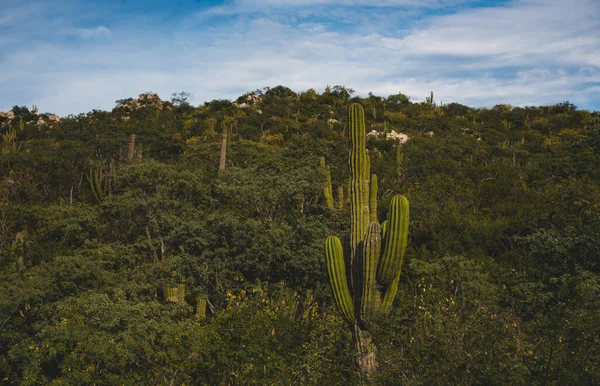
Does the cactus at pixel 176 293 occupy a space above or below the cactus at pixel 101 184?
below

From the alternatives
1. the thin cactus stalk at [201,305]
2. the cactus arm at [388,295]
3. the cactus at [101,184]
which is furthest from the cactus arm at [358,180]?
the cactus at [101,184]

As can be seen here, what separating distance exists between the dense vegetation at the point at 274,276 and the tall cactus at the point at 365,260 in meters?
0.45

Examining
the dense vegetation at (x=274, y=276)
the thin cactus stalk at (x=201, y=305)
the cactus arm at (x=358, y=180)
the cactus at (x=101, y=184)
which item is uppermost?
the cactus arm at (x=358, y=180)

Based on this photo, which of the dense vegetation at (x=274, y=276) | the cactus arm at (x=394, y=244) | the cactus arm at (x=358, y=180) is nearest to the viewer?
the dense vegetation at (x=274, y=276)

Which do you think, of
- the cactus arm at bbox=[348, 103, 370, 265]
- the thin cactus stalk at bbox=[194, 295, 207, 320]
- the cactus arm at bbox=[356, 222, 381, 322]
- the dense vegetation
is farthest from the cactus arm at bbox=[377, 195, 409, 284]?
the thin cactus stalk at bbox=[194, 295, 207, 320]

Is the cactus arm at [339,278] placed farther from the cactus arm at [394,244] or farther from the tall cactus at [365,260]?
the cactus arm at [394,244]

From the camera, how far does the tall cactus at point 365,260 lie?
862cm

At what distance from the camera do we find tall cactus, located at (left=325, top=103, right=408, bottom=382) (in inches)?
339

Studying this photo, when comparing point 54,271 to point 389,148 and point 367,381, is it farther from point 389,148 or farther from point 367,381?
point 389,148

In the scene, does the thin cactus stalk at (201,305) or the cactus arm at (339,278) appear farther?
the thin cactus stalk at (201,305)

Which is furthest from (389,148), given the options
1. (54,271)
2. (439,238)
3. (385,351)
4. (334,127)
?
(385,351)

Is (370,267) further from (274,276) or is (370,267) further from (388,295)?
(274,276)

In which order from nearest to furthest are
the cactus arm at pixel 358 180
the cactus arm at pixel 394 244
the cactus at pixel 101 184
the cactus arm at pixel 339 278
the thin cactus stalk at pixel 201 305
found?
the cactus arm at pixel 394 244 → the cactus arm at pixel 339 278 → the cactus arm at pixel 358 180 → the thin cactus stalk at pixel 201 305 → the cactus at pixel 101 184

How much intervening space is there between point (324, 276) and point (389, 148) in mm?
25880
